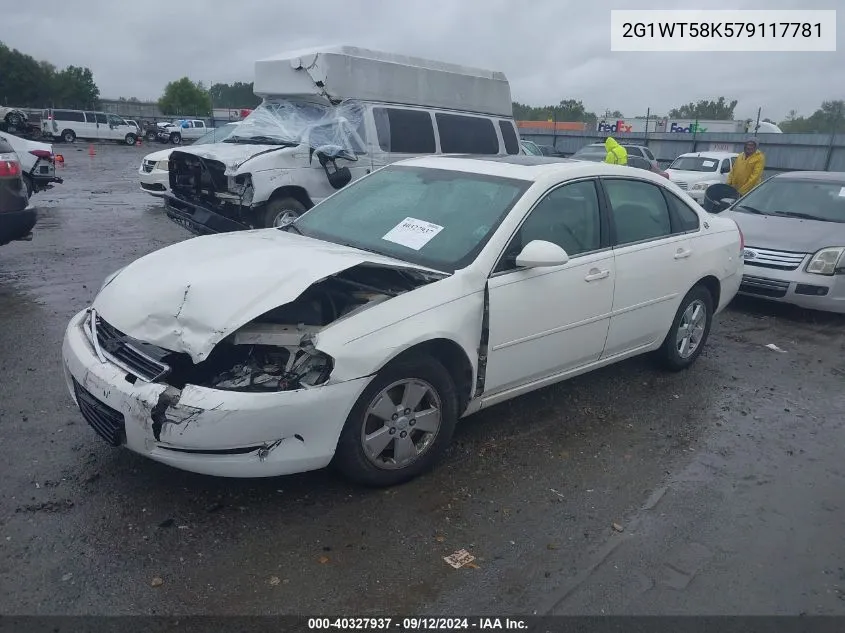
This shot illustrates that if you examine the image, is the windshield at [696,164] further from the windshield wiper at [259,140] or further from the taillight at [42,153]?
the taillight at [42,153]

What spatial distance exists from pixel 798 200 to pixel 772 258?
145 cm

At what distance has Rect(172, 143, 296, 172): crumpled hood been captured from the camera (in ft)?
26.4

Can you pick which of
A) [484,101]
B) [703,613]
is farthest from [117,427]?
[484,101]

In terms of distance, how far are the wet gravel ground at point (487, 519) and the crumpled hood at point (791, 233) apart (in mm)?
2692

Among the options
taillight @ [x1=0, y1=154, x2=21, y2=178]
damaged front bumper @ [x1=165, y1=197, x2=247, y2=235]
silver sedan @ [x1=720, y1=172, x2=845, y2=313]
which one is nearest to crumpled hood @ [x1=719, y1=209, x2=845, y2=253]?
silver sedan @ [x1=720, y1=172, x2=845, y2=313]

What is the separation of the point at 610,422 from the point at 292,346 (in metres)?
2.30

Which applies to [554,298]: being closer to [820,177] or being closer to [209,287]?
[209,287]

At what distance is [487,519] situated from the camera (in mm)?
3326

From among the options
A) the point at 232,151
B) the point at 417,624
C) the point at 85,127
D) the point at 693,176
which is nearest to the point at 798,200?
the point at 232,151

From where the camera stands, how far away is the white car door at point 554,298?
3.80 meters

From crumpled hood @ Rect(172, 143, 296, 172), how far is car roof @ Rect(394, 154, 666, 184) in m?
3.83

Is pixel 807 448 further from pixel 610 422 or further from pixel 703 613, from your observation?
pixel 703 613

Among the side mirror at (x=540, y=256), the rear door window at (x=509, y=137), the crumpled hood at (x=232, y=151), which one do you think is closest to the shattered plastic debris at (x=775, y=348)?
the side mirror at (x=540, y=256)

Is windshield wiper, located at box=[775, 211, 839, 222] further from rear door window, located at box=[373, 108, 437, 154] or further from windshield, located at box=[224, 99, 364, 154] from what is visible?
windshield, located at box=[224, 99, 364, 154]
